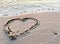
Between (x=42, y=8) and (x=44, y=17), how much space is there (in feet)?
0.98

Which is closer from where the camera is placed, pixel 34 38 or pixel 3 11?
pixel 34 38

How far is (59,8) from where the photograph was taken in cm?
193

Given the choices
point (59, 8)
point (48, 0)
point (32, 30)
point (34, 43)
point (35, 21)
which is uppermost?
point (48, 0)

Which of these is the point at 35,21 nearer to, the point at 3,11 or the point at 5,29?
the point at 5,29

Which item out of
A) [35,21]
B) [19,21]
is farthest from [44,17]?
[19,21]

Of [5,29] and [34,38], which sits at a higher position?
[5,29]

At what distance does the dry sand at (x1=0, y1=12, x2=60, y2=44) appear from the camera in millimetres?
1381

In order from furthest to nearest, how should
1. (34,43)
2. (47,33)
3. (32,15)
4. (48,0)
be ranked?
(48,0) → (32,15) → (47,33) → (34,43)

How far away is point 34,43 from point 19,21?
0.38m

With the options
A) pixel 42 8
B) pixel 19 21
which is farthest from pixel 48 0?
pixel 19 21

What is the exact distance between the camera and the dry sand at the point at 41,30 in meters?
1.38

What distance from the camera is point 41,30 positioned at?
150 centimetres

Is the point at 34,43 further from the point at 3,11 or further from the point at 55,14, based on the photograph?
the point at 3,11

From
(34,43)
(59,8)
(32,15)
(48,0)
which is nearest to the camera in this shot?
(34,43)
